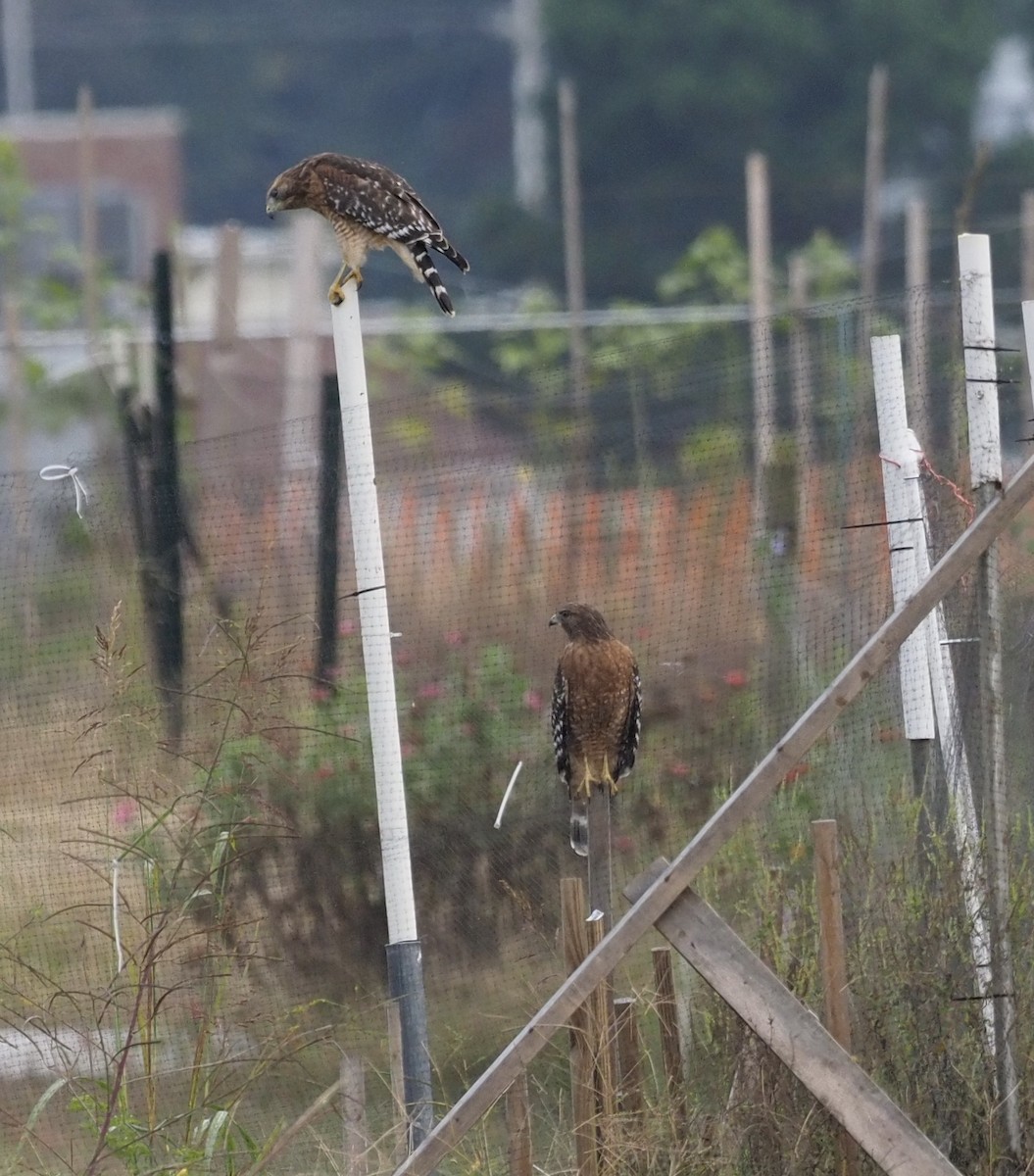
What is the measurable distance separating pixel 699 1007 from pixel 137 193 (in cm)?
3880

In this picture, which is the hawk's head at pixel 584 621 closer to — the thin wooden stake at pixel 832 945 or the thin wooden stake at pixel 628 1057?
the thin wooden stake at pixel 628 1057

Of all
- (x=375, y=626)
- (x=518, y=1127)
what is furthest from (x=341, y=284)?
(x=518, y=1127)

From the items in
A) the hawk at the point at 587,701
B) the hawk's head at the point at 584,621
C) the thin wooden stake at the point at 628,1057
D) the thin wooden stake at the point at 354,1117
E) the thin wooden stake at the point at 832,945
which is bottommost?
the thin wooden stake at the point at 354,1117

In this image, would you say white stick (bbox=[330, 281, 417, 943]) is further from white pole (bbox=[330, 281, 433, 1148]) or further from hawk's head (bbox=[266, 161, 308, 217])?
hawk's head (bbox=[266, 161, 308, 217])

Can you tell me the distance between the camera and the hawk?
216 inches

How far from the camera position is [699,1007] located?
14.1 feet

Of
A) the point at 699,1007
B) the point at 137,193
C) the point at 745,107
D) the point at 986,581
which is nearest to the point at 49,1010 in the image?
the point at 699,1007

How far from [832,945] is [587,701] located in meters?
1.77

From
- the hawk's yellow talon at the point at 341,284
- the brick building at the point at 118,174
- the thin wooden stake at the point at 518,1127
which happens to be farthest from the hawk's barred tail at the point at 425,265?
the brick building at the point at 118,174

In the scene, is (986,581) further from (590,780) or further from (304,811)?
(304,811)

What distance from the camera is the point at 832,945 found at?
3855mm

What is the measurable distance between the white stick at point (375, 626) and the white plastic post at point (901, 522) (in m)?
1.07

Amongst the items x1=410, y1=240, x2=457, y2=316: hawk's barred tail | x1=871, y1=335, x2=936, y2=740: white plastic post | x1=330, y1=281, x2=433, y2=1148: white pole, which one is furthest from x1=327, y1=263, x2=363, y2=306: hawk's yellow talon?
x1=871, y1=335, x2=936, y2=740: white plastic post

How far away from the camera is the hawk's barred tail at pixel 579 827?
5344 millimetres
